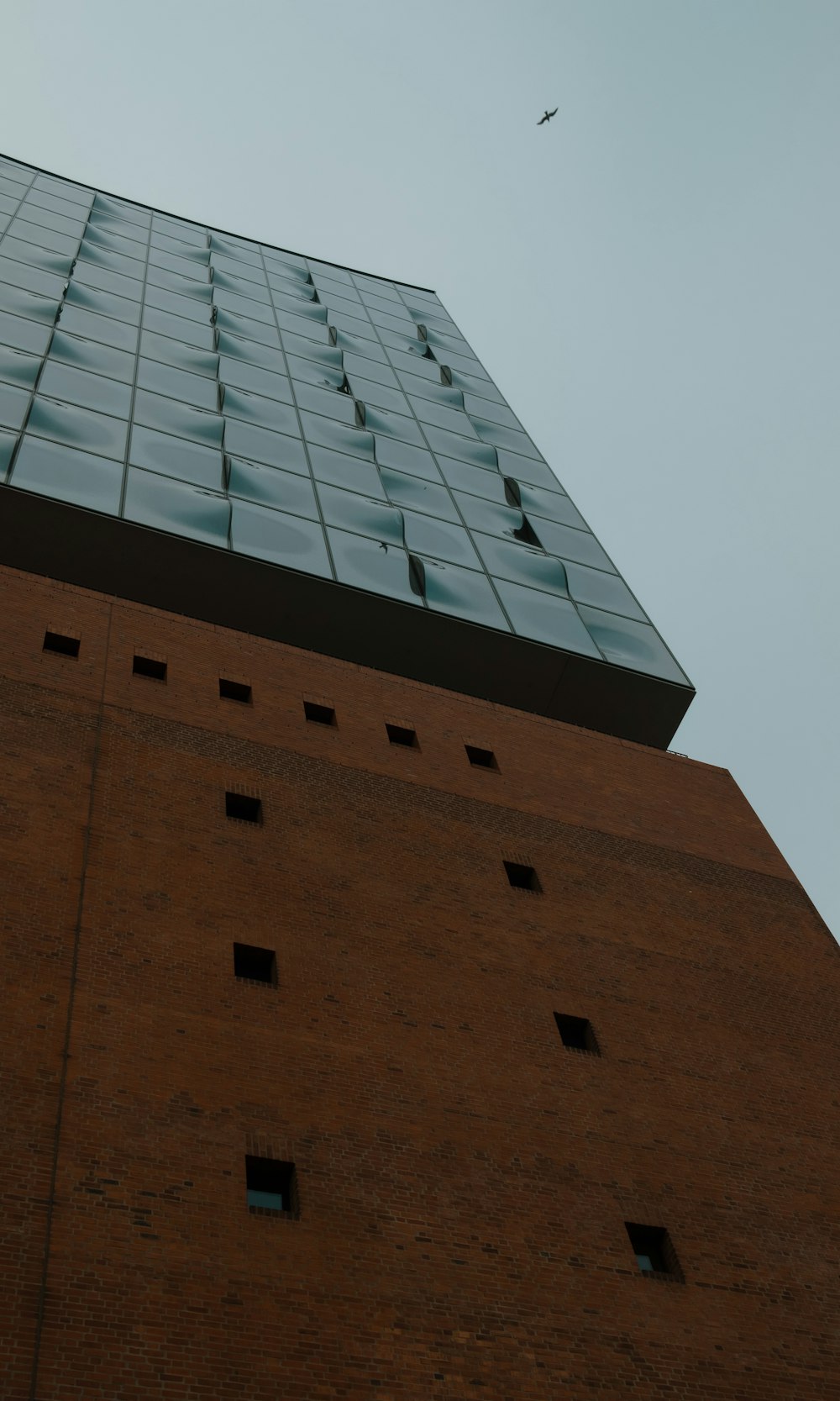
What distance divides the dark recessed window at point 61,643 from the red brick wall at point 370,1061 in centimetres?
21

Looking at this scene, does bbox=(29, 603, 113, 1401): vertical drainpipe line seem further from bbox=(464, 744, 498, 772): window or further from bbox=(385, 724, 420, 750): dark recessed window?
bbox=(464, 744, 498, 772): window

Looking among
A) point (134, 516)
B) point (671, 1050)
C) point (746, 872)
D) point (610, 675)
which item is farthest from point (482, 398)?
point (671, 1050)

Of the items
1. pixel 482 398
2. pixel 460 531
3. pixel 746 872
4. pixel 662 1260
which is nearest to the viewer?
pixel 662 1260

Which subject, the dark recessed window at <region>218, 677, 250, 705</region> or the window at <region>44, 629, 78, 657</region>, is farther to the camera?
the dark recessed window at <region>218, 677, 250, 705</region>

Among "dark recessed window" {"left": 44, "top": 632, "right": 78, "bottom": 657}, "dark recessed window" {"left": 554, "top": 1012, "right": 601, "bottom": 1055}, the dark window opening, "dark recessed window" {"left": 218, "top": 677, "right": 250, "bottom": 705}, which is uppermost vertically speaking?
the dark window opening

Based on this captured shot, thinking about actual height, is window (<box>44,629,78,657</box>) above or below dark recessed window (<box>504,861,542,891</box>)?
above

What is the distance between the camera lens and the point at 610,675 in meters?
23.5

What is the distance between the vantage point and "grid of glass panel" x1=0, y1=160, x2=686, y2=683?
22047mm

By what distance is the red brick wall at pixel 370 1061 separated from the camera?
34.5 feet

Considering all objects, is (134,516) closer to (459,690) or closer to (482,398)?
(459,690)

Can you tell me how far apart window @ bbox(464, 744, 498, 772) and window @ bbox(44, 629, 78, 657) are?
519cm

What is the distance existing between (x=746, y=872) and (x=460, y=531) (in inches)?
363

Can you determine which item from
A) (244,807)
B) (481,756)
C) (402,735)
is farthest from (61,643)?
(481,756)

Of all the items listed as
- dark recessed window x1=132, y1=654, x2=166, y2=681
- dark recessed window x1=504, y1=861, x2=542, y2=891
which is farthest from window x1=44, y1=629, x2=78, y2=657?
dark recessed window x1=504, y1=861, x2=542, y2=891
